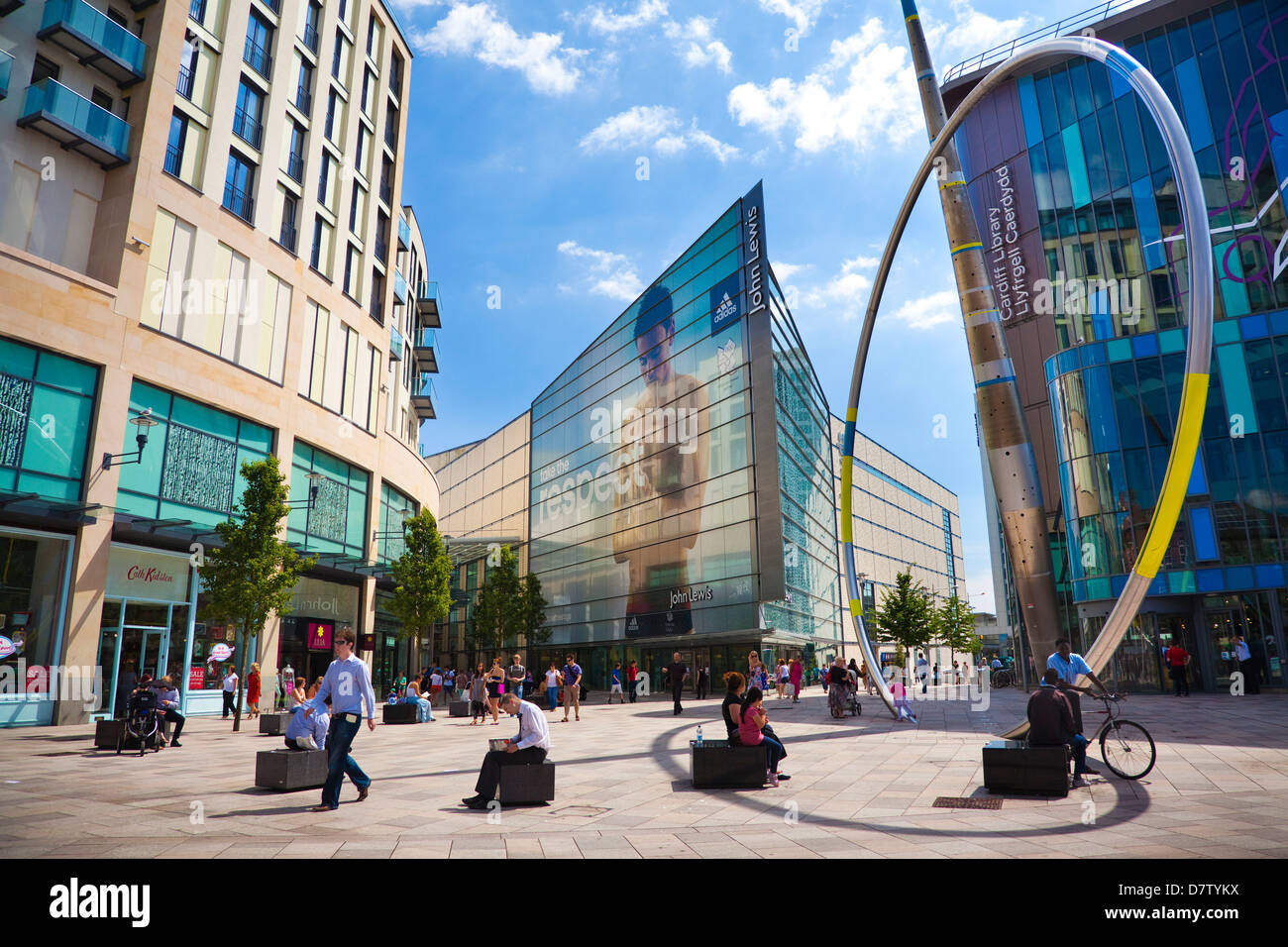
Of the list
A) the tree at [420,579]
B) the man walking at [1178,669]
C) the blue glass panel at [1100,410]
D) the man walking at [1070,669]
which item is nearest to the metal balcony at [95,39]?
the tree at [420,579]

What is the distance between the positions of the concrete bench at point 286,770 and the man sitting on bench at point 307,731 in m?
0.41

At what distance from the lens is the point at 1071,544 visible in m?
31.8

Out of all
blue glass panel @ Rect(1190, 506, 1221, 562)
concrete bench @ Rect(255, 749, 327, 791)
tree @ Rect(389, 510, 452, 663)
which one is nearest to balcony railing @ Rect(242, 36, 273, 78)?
tree @ Rect(389, 510, 452, 663)

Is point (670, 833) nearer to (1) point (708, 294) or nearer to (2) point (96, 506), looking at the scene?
(2) point (96, 506)

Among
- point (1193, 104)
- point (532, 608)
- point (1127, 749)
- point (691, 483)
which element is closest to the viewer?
point (1127, 749)

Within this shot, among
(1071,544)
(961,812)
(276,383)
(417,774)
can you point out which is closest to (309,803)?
(417,774)

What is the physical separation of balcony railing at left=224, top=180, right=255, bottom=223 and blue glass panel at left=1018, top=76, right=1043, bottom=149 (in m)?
33.0

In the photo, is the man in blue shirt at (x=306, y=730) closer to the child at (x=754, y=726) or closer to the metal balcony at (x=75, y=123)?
the child at (x=754, y=726)

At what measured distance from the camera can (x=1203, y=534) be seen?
28.0m

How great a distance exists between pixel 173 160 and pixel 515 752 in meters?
24.2

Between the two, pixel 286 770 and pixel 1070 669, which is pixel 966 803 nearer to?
pixel 1070 669

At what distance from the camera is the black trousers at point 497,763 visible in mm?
9219

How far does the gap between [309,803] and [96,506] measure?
14627 millimetres

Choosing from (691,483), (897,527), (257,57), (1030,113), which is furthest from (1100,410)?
(897,527)
